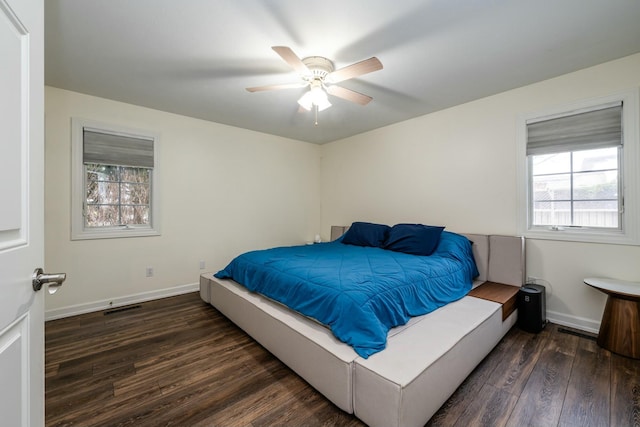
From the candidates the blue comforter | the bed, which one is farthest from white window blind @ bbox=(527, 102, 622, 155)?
the bed

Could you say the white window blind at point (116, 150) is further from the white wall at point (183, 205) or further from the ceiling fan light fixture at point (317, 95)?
the ceiling fan light fixture at point (317, 95)

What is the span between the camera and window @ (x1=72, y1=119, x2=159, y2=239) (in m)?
2.95

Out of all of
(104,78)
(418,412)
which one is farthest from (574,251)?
(104,78)

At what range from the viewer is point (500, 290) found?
2.66m

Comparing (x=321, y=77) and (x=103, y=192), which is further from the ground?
(x=321, y=77)

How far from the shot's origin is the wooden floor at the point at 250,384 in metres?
1.52

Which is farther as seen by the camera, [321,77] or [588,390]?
[321,77]

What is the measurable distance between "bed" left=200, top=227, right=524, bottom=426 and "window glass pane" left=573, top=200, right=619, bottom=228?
107 cm

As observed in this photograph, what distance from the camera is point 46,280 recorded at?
792mm

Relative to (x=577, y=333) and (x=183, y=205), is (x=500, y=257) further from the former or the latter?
(x=183, y=205)

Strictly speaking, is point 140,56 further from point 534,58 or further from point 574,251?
point 574,251

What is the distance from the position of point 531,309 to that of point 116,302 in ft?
14.5

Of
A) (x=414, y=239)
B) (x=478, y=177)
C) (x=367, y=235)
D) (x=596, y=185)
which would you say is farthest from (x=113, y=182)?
(x=596, y=185)

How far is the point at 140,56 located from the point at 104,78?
0.69 metres
